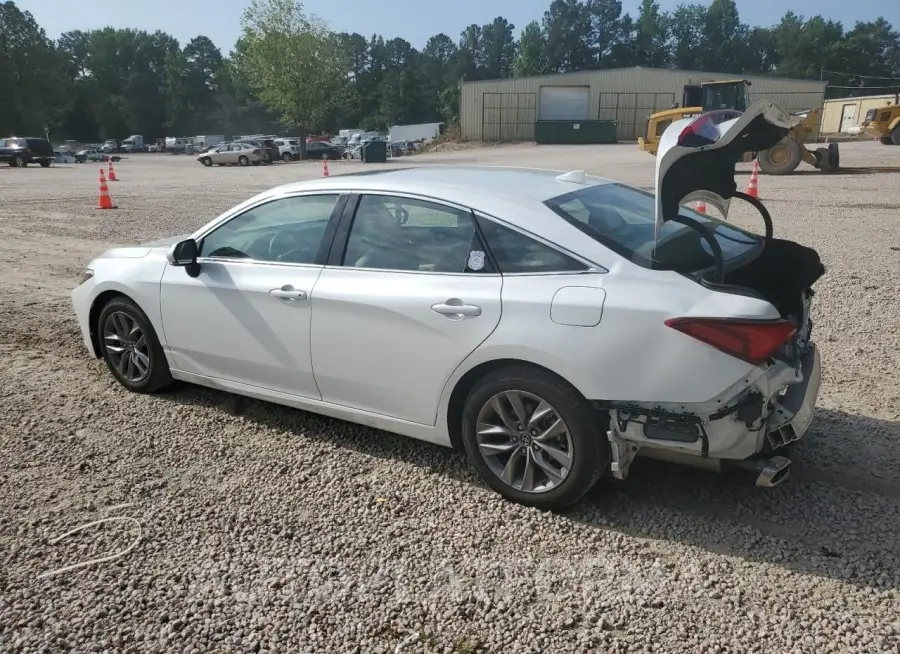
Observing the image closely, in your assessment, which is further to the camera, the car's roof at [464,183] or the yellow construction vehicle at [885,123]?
the yellow construction vehicle at [885,123]

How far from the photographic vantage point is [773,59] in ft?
402

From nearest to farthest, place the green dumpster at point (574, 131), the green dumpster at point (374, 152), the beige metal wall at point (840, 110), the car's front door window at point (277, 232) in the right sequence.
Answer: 1. the car's front door window at point (277, 232)
2. the green dumpster at point (374, 152)
3. the green dumpster at point (574, 131)
4. the beige metal wall at point (840, 110)

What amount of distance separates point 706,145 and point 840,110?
62.7m

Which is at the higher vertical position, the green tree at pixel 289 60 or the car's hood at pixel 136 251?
the green tree at pixel 289 60

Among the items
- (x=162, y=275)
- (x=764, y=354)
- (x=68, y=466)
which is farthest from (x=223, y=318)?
(x=764, y=354)

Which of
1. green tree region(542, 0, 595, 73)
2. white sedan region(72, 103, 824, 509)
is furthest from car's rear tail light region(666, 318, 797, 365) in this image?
green tree region(542, 0, 595, 73)

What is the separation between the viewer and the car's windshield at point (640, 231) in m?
3.12

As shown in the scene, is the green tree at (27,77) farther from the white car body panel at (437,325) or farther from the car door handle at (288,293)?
the car door handle at (288,293)

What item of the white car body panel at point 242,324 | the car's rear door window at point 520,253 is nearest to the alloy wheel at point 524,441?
the car's rear door window at point 520,253

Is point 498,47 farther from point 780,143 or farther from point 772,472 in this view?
point 772,472

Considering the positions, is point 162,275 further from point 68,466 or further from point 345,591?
point 345,591

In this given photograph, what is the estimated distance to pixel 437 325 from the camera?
3.34 m

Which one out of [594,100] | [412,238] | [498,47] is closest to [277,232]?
[412,238]

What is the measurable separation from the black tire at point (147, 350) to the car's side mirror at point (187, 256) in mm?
555
